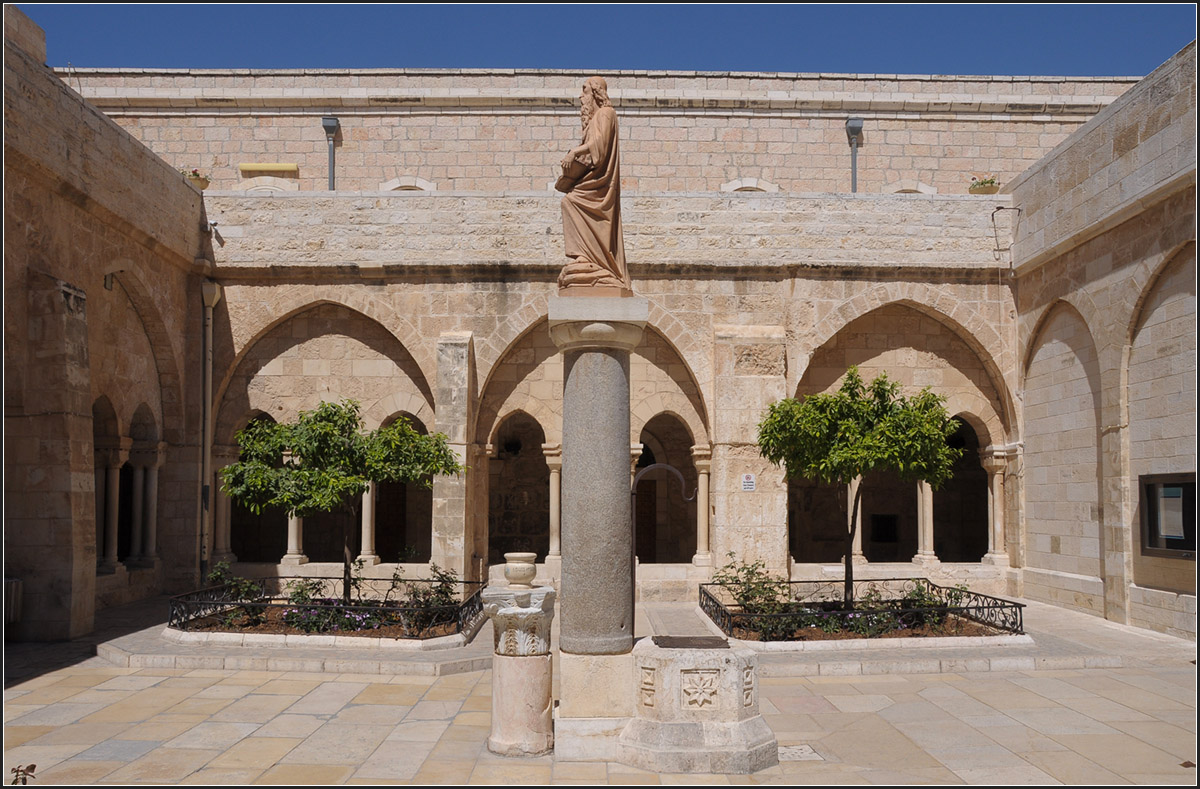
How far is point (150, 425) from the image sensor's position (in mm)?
13141

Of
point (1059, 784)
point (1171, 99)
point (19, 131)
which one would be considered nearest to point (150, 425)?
point (19, 131)

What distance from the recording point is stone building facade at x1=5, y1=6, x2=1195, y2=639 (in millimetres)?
10008

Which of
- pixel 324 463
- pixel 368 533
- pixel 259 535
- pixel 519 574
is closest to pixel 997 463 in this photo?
pixel 368 533

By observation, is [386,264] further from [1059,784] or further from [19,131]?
[1059,784]

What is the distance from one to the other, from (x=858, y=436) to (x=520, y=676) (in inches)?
214

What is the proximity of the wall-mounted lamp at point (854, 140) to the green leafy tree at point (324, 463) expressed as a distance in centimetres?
1064

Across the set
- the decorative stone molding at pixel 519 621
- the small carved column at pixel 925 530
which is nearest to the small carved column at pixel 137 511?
the decorative stone molding at pixel 519 621

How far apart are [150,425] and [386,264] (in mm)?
3952

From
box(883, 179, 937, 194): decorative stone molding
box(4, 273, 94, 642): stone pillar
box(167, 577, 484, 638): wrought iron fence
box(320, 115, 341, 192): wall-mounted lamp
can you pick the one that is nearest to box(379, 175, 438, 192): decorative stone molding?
box(320, 115, 341, 192): wall-mounted lamp

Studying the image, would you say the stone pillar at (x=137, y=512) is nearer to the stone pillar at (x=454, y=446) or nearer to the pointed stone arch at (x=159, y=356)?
the pointed stone arch at (x=159, y=356)

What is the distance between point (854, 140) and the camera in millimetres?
17844

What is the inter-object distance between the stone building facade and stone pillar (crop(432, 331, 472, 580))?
40 millimetres

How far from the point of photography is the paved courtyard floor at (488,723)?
18.3ft

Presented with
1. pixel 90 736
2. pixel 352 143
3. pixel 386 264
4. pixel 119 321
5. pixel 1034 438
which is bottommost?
pixel 90 736
